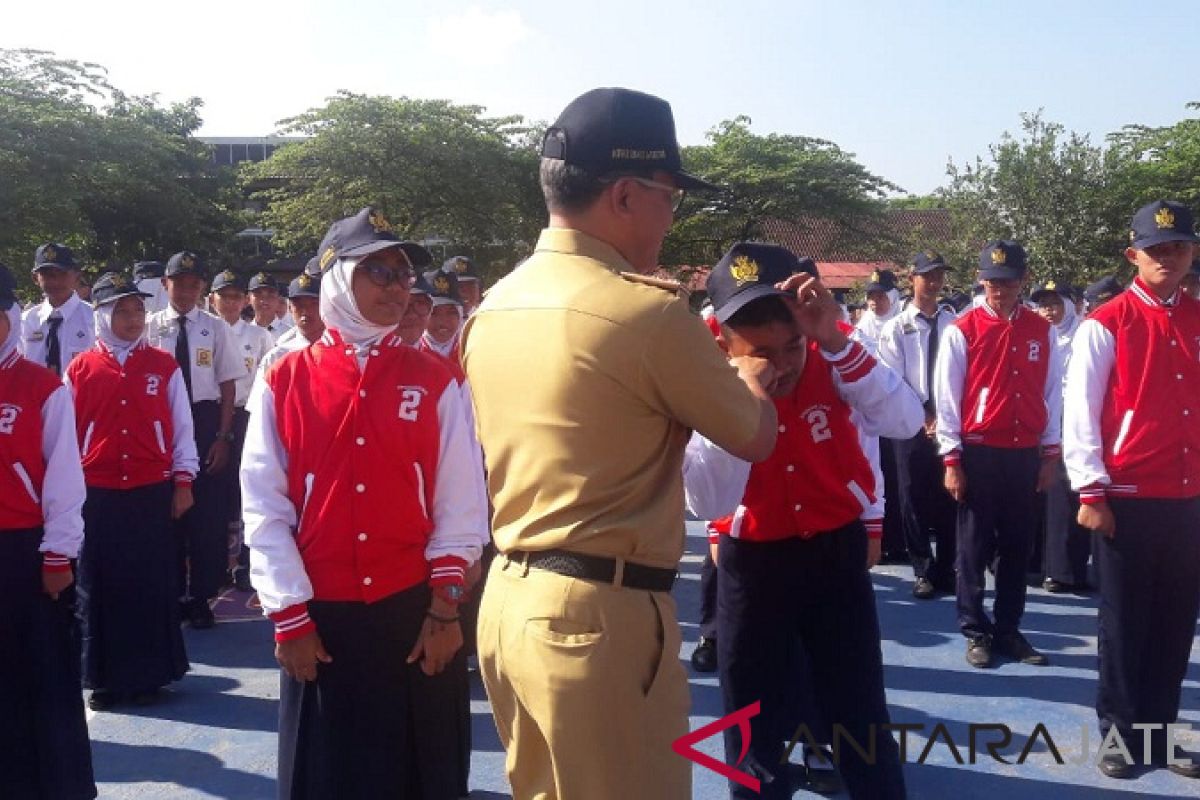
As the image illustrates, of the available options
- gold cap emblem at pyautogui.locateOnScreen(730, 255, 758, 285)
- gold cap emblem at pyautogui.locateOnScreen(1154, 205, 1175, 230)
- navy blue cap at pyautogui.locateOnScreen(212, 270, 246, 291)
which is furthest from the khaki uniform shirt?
navy blue cap at pyautogui.locateOnScreen(212, 270, 246, 291)

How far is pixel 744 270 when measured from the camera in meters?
2.85

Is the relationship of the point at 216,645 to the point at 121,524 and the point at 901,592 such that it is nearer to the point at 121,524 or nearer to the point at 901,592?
the point at 121,524

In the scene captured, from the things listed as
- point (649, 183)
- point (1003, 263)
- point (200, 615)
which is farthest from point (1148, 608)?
point (200, 615)

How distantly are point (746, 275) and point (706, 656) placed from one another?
10.4ft

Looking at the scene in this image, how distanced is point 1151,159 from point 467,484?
94.2 feet

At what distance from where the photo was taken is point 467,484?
3.06 metres

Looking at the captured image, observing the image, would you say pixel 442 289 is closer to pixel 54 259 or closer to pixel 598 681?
pixel 54 259

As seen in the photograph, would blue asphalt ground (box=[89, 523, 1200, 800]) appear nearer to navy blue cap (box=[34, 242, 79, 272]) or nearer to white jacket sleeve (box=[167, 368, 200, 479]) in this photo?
white jacket sleeve (box=[167, 368, 200, 479])

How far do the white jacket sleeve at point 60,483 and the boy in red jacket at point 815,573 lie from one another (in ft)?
7.40

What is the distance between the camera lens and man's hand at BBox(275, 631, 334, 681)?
2.81 meters

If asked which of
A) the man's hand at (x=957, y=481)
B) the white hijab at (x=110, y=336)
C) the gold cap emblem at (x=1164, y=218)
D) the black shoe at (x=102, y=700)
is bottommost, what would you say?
the black shoe at (x=102, y=700)

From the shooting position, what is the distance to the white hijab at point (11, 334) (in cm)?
367

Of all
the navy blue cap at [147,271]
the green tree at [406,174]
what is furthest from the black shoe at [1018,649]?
the green tree at [406,174]

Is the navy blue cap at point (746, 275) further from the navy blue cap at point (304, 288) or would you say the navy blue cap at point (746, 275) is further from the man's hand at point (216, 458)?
the man's hand at point (216, 458)
